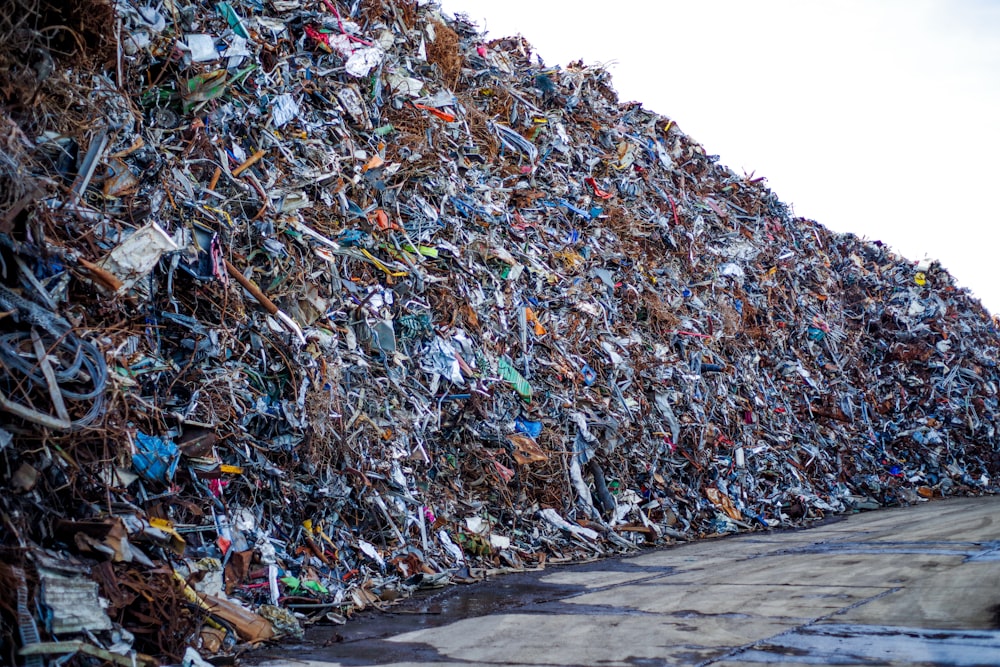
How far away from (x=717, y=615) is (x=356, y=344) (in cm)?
374

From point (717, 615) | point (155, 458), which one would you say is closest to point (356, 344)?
point (155, 458)

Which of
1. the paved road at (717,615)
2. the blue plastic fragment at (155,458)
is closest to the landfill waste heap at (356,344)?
the blue plastic fragment at (155,458)

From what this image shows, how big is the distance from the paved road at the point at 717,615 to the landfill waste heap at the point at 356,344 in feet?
1.84

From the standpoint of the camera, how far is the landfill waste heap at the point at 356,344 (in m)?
4.32

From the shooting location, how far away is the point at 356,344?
7.09 metres

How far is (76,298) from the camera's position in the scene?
4691mm

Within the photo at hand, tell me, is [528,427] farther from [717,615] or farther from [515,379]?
[717,615]

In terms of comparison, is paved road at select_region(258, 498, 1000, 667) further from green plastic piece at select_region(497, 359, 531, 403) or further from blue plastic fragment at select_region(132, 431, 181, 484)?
green plastic piece at select_region(497, 359, 531, 403)

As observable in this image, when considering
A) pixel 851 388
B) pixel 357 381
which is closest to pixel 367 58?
pixel 357 381

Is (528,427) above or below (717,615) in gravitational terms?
above

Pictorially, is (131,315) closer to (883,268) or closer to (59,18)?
(59,18)

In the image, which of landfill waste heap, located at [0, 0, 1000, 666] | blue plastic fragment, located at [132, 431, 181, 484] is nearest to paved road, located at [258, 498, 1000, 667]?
landfill waste heap, located at [0, 0, 1000, 666]

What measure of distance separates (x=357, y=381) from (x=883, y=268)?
14990 mm

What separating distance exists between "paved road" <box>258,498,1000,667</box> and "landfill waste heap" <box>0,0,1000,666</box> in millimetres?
560
